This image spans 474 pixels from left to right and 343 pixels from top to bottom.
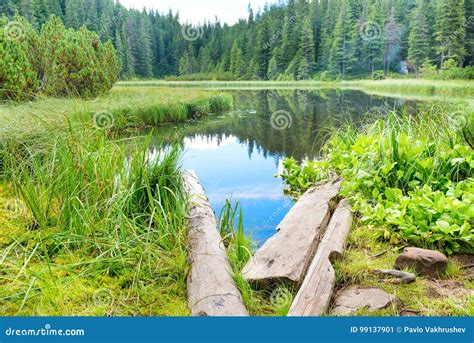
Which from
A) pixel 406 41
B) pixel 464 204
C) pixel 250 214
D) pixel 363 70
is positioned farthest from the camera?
pixel 363 70

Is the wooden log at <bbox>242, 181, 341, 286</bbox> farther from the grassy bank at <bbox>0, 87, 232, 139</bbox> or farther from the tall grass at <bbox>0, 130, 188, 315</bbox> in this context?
the grassy bank at <bbox>0, 87, 232, 139</bbox>

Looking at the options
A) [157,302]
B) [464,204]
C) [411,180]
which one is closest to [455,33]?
[411,180]

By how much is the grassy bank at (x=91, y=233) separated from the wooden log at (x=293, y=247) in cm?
48

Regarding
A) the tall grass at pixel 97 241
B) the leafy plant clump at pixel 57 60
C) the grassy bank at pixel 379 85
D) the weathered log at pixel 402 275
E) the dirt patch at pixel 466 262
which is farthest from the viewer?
the grassy bank at pixel 379 85

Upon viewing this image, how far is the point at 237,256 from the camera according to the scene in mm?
3018

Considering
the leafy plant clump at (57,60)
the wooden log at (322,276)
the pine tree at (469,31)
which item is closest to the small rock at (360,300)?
the wooden log at (322,276)

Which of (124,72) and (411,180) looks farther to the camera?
(124,72)

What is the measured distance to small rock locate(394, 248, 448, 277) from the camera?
264 cm

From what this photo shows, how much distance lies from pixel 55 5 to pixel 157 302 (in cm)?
1264

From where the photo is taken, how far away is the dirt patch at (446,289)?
2.42 meters

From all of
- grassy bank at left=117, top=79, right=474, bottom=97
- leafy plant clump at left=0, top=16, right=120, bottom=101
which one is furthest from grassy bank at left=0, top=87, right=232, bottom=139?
grassy bank at left=117, top=79, right=474, bottom=97

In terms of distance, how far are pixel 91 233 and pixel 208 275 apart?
3.15 ft

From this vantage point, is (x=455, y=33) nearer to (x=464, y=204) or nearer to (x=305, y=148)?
(x=305, y=148)

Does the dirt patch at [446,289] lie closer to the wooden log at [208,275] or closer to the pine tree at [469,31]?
the wooden log at [208,275]
